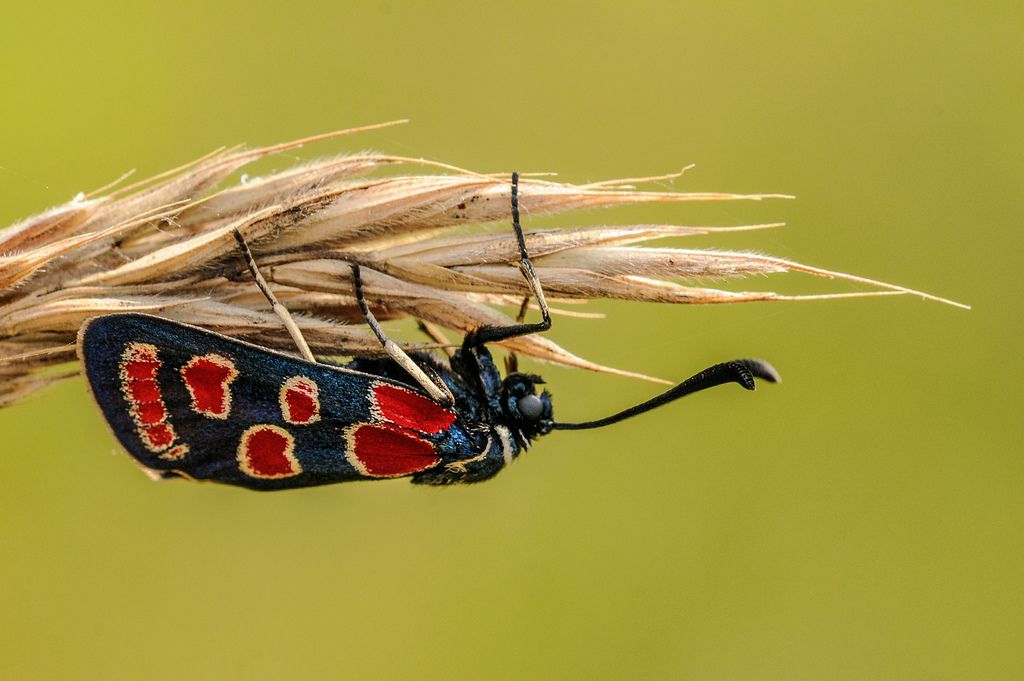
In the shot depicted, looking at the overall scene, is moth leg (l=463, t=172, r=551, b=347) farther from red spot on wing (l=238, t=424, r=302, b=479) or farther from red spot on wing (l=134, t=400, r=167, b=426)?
red spot on wing (l=134, t=400, r=167, b=426)

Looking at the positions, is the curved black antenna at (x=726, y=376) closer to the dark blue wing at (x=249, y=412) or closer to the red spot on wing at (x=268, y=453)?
the dark blue wing at (x=249, y=412)

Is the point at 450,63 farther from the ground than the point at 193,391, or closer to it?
farther from the ground

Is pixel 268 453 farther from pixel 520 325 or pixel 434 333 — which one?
pixel 520 325

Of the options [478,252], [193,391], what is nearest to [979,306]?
[478,252]

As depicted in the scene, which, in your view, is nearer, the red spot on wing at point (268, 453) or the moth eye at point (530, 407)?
the red spot on wing at point (268, 453)

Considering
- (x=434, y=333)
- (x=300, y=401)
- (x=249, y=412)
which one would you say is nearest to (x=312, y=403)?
(x=300, y=401)

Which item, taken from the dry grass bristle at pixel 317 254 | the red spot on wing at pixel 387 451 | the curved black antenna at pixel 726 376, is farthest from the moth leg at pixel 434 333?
the curved black antenna at pixel 726 376

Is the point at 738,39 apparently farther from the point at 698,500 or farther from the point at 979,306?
the point at 698,500

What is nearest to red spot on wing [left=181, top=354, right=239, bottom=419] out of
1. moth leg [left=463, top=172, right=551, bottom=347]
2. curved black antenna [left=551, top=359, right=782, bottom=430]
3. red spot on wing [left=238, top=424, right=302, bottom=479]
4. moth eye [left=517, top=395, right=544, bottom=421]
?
red spot on wing [left=238, top=424, right=302, bottom=479]
